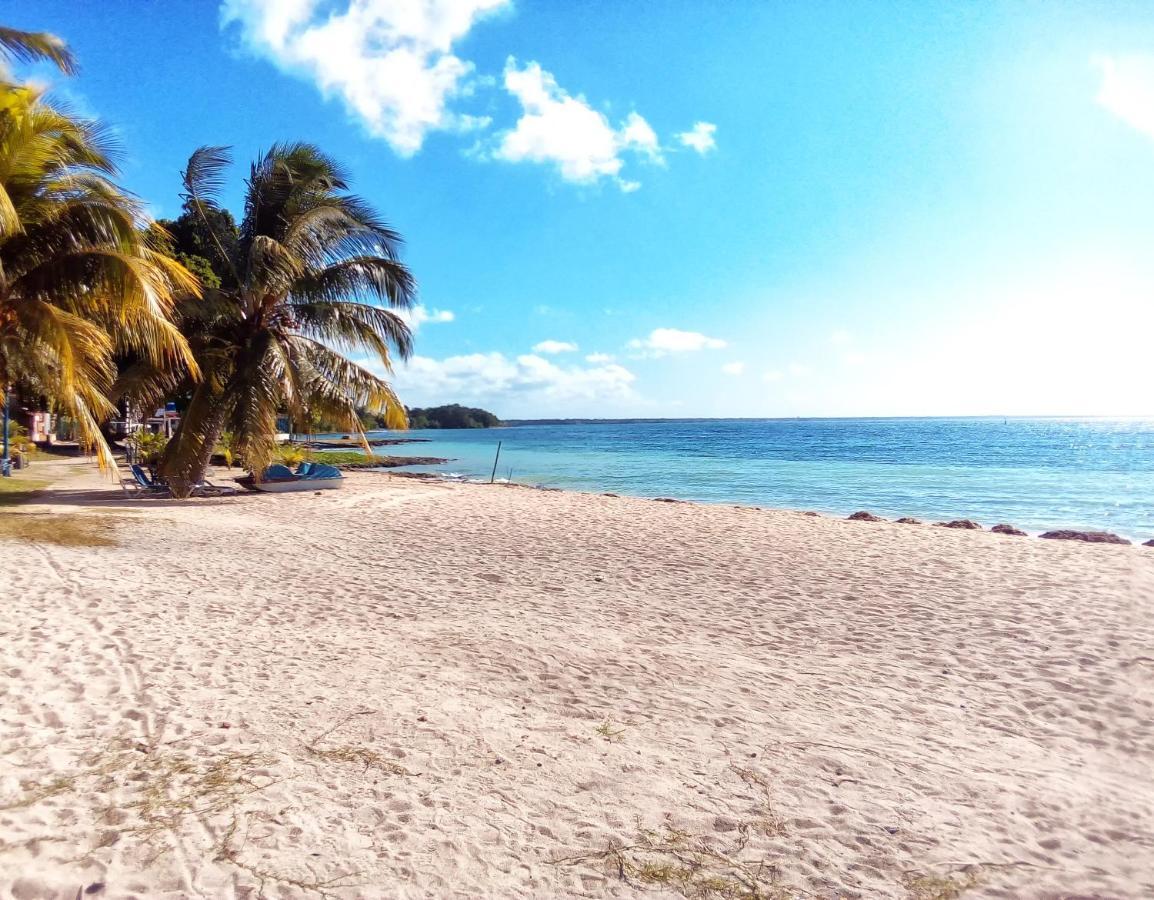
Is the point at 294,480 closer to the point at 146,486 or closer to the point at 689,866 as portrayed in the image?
the point at 146,486

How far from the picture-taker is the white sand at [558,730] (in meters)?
2.83

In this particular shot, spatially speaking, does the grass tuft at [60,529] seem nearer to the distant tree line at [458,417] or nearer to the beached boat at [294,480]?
the beached boat at [294,480]

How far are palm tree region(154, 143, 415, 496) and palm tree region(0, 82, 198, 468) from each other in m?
3.53

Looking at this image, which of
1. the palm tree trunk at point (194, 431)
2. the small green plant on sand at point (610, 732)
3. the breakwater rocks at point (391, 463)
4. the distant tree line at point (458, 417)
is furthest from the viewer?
the distant tree line at point (458, 417)

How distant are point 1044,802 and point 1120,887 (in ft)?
2.18

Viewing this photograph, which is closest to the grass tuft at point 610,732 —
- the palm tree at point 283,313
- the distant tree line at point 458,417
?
the palm tree at point 283,313

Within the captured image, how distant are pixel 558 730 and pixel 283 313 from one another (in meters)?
13.6

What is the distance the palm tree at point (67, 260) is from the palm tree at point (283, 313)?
11.6 feet

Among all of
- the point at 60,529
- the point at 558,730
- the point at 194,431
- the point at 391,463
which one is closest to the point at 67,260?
the point at 60,529

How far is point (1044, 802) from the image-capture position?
11.5 feet

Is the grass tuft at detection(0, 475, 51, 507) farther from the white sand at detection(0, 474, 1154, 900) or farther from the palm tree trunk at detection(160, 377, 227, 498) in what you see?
the white sand at detection(0, 474, 1154, 900)

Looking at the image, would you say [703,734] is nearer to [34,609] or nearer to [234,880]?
[234,880]

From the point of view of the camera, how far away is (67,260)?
29.9 ft

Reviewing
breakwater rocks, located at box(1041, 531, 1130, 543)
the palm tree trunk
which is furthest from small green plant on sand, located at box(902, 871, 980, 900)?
the palm tree trunk
